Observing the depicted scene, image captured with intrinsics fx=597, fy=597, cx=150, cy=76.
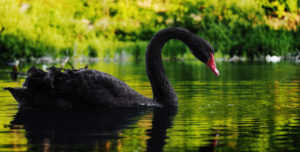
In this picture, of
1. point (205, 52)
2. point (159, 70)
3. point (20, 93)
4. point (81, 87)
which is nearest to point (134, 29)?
point (159, 70)

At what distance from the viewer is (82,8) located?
153 ft

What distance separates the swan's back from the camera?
7.78m

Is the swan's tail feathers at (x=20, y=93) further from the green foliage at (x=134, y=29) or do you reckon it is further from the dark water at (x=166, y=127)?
the green foliage at (x=134, y=29)

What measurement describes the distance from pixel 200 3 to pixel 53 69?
37.9 m

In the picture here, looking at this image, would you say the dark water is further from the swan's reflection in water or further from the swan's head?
the swan's head

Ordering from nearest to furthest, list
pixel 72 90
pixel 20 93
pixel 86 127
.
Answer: pixel 86 127 → pixel 72 90 → pixel 20 93

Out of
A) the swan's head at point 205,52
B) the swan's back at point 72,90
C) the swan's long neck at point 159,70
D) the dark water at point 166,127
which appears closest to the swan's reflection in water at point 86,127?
the dark water at point 166,127

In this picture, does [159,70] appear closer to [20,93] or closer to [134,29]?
[20,93]

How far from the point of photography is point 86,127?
6297 mm

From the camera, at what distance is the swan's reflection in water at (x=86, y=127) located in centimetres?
510

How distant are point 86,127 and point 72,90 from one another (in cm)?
156

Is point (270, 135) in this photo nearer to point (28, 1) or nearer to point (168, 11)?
point (28, 1)

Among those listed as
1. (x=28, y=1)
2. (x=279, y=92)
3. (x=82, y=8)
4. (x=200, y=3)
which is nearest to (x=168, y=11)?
(x=200, y=3)

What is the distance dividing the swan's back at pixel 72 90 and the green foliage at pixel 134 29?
19.1 meters
